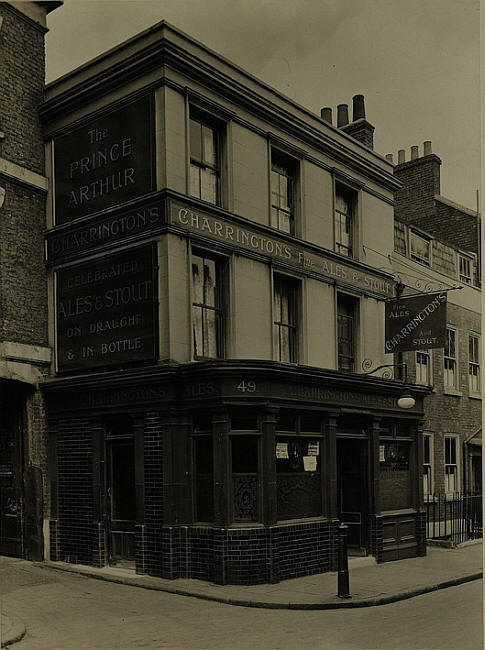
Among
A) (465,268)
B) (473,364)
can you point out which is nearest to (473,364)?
(473,364)

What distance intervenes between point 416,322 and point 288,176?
3988 millimetres

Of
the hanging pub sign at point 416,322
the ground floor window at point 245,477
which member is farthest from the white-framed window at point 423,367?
the ground floor window at point 245,477

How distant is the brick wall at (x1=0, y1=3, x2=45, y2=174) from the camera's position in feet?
46.3

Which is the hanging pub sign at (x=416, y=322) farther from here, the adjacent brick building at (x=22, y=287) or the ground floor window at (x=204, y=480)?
the adjacent brick building at (x=22, y=287)

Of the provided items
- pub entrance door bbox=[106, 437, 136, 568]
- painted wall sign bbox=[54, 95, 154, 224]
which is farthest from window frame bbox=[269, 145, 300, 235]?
pub entrance door bbox=[106, 437, 136, 568]

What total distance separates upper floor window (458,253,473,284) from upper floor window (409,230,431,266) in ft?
5.90

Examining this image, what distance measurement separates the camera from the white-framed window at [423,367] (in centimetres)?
2023

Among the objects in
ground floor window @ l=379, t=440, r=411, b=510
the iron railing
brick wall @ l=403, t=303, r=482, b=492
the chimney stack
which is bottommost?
the iron railing

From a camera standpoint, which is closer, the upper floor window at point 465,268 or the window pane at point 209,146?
the window pane at point 209,146

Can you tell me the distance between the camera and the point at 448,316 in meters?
21.0

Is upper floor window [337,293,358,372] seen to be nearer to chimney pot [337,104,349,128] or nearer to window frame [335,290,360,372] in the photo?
window frame [335,290,360,372]

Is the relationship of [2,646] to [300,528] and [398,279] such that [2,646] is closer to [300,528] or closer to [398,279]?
[300,528]

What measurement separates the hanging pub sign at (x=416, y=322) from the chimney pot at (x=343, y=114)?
614 cm

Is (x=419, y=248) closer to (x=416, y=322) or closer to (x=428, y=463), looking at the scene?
(x=428, y=463)
